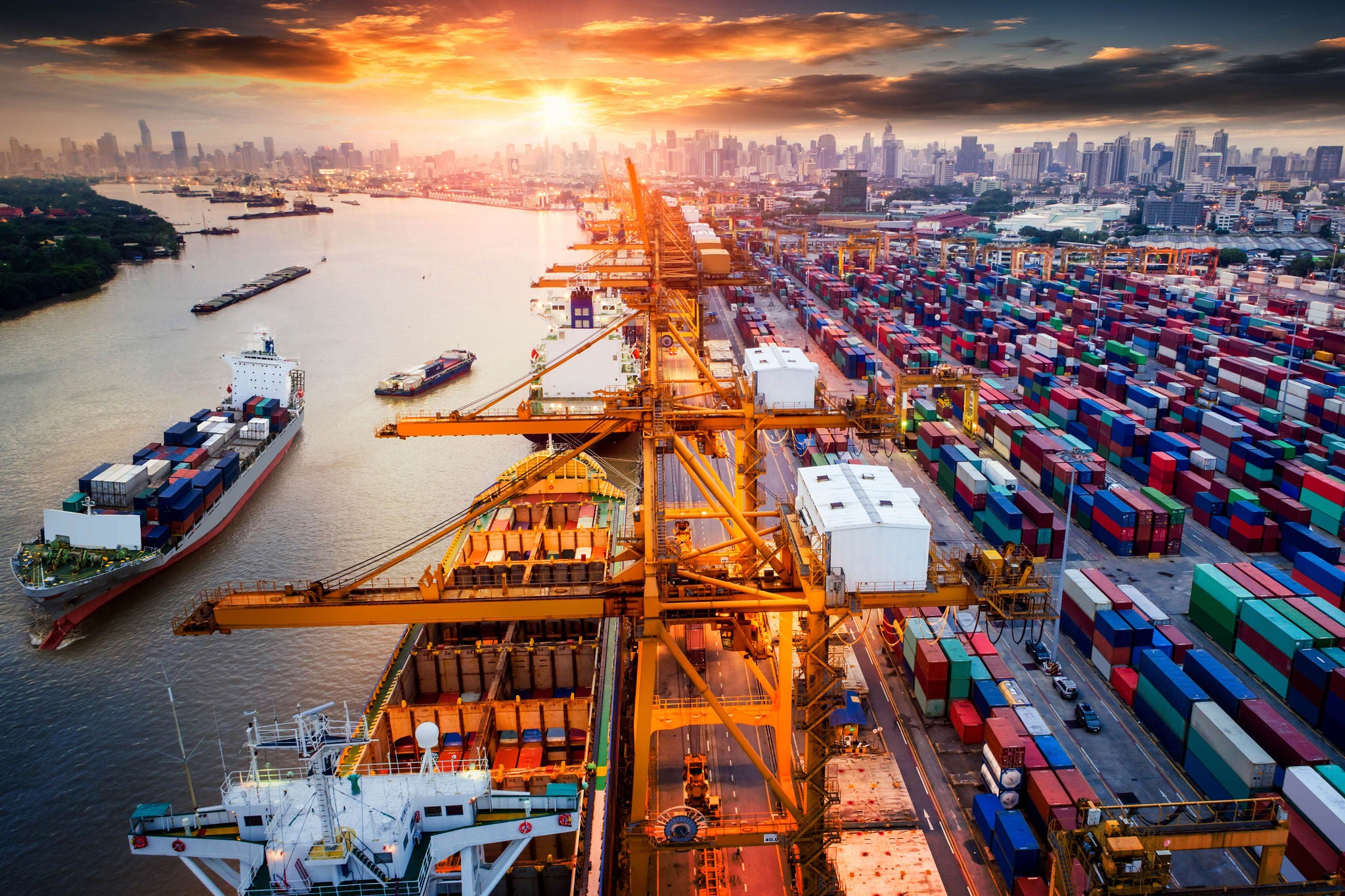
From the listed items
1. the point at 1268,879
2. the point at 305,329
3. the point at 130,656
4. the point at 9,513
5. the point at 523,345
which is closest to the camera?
the point at 1268,879

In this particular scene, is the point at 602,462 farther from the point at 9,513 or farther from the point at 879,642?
the point at 9,513

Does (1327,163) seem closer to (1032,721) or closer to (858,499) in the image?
(1032,721)

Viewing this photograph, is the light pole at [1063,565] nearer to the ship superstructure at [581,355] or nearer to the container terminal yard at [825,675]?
the container terminal yard at [825,675]

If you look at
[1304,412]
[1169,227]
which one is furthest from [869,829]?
[1169,227]

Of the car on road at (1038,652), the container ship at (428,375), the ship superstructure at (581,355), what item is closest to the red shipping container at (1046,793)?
the car on road at (1038,652)

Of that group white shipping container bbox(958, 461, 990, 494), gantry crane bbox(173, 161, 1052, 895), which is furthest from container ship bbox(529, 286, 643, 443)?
gantry crane bbox(173, 161, 1052, 895)

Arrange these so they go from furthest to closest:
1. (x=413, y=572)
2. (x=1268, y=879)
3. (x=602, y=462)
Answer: (x=602, y=462)
(x=413, y=572)
(x=1268, y=879)
